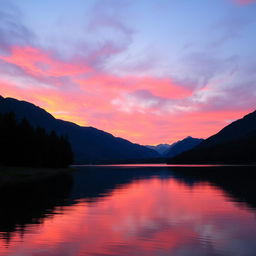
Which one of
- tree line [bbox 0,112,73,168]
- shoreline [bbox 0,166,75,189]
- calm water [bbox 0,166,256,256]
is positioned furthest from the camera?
tree line [bbox 0,112,73,168]

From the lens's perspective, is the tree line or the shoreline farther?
the tree line

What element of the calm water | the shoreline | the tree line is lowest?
the calm water

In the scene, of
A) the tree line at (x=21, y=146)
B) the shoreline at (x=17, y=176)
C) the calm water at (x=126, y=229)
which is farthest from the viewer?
the tree line at (x=21, y=146)

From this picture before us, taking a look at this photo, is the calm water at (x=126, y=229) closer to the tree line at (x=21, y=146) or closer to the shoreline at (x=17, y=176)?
the shoreline at (x=17, y=176)

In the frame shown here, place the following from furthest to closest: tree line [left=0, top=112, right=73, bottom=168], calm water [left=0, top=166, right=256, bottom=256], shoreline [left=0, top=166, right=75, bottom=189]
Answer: tree line [left=0, top=112, right=73, bottom=168]
shoreline [left=0, top=166, right=75, bottom=189]
calm water [left=0, top=166, right=256, bottom=256]

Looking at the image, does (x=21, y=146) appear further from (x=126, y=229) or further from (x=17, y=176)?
(x=126, y=229)

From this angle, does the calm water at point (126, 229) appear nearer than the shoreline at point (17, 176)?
Yes

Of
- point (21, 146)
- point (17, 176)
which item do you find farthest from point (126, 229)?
point (21, 146)

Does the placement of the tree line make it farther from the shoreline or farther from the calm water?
the calm water

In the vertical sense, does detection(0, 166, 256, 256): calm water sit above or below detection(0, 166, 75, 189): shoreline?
below

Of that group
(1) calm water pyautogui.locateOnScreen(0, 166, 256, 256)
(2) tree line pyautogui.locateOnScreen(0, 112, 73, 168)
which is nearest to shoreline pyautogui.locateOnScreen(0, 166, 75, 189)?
(2) tree line pyautogui.locateOnScreen(0, 112, 73, 168)

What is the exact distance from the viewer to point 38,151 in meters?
126

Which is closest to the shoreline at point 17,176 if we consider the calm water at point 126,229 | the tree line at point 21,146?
the tree line at point 21,146

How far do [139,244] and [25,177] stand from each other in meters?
80.3
